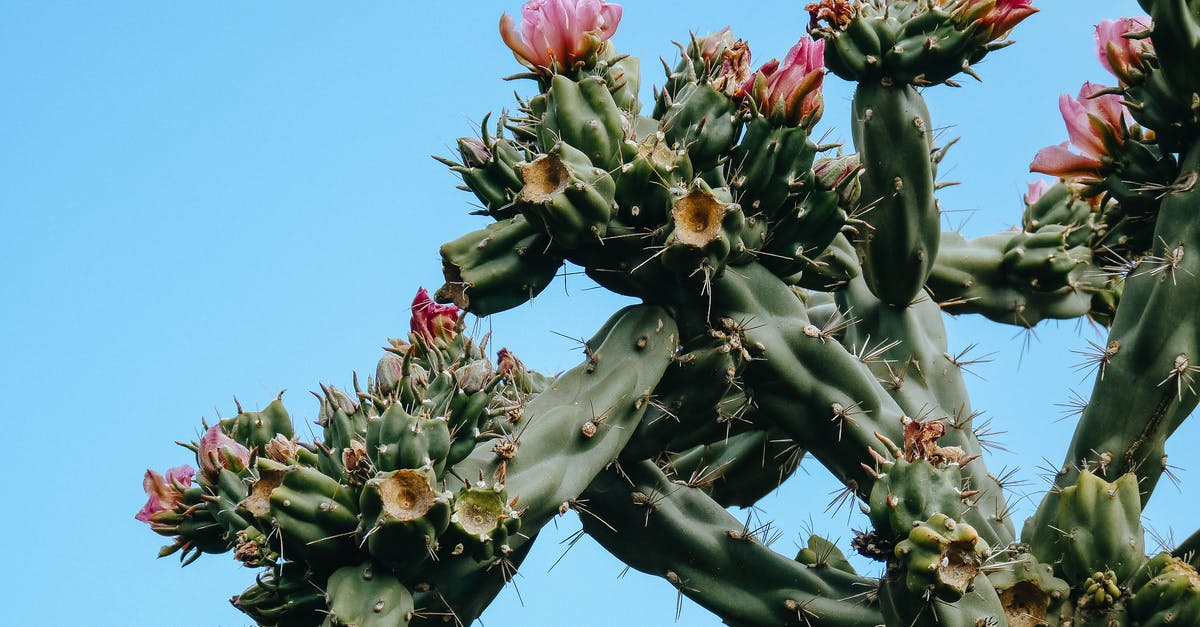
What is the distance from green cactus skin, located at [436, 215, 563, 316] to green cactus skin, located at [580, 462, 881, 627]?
0.56m

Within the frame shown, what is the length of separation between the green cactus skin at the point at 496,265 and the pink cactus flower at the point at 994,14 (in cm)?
135

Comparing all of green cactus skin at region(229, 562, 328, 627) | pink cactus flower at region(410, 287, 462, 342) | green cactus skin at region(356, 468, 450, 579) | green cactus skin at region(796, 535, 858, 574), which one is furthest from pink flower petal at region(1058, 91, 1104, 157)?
green cactus skin at region(229, 562, 328, 627)

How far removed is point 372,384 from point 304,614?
52cm

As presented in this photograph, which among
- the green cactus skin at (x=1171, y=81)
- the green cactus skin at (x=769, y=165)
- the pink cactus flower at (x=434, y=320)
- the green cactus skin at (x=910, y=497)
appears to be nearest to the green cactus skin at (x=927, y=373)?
the green cactus skin at (x=769, y=165)

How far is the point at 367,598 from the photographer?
114 inches

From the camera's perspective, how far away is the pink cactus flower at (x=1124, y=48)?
13.0 ft

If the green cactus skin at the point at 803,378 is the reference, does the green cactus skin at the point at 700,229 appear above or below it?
above

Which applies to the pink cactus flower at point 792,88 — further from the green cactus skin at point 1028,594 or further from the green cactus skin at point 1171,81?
the green cactus skin at point 1028,594

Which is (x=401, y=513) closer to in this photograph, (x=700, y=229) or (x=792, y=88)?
(x=700, y=229)

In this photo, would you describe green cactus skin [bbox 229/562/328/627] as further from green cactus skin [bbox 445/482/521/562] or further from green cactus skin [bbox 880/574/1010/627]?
green cactus skin [bbox 880/574/1010/627]

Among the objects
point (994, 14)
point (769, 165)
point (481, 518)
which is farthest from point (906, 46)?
point (481, 518)

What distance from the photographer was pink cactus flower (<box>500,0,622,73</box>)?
3.46 meters

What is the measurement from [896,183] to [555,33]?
1114mm

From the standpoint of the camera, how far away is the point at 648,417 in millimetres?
3496
